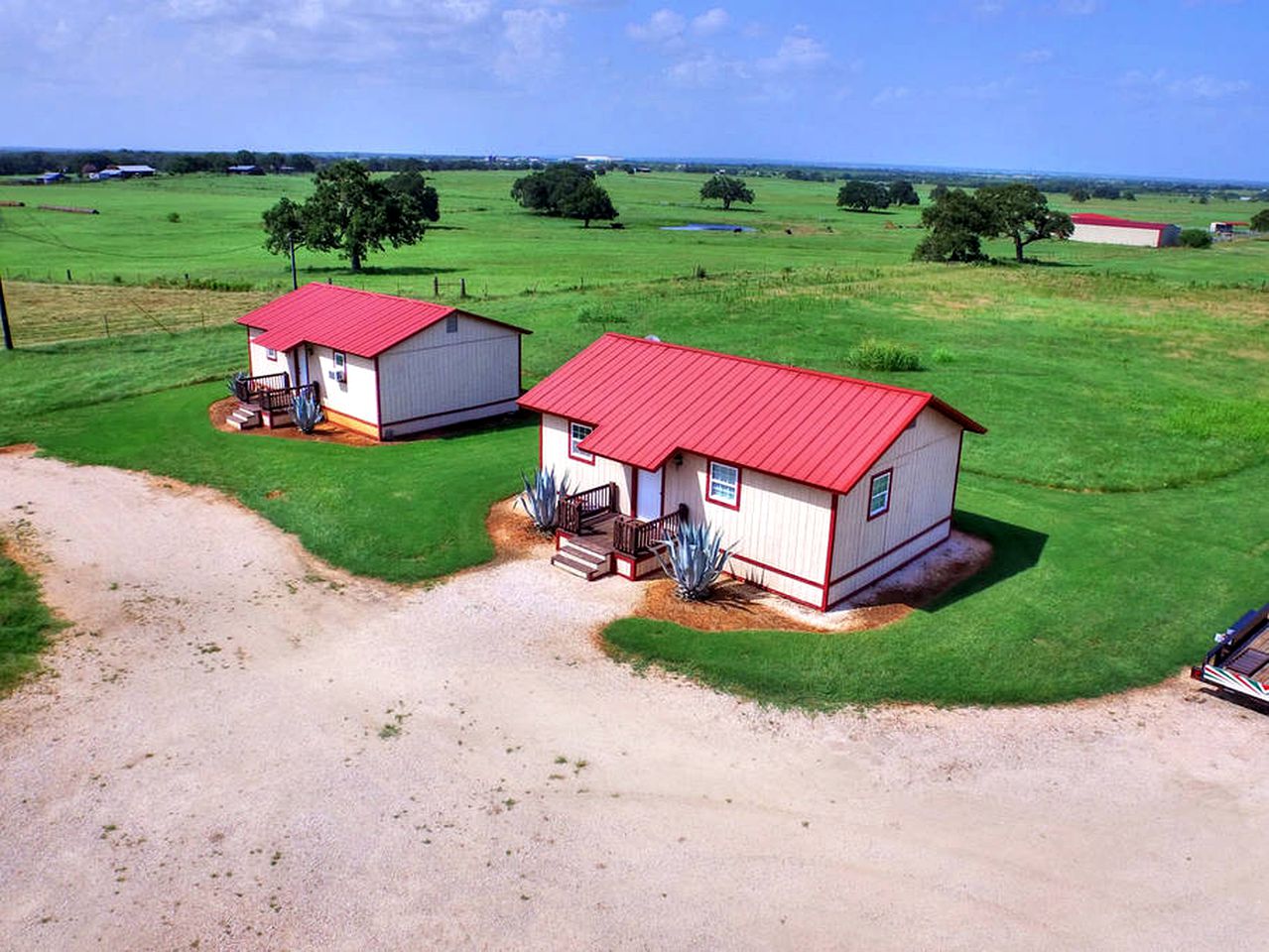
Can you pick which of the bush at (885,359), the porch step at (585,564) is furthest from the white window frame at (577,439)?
the bush at (885,359)

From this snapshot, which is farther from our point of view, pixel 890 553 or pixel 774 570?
pixel 890 553

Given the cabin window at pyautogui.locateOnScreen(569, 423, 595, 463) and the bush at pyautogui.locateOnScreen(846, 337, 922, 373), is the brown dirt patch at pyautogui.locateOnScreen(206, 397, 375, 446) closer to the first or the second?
the cabin window at pyautogui.locateOnScreen(569, 423, 595, 463)

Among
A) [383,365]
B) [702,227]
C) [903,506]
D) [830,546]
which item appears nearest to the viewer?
[830,546]

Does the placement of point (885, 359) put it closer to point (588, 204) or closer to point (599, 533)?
point (599, 533)

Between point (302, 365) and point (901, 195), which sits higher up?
point (901, 195)

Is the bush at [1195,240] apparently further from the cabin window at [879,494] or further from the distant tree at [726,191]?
the cabin window at [879,494]

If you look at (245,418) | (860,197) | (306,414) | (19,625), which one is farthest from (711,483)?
(860,197)
